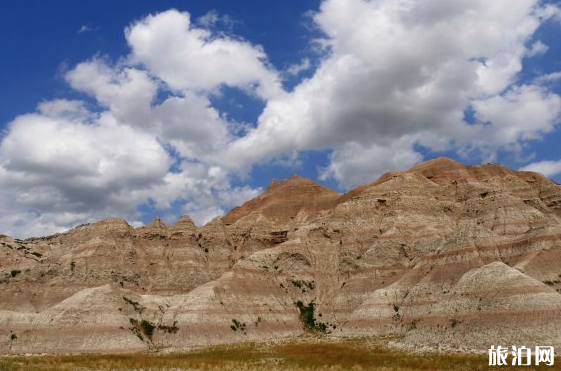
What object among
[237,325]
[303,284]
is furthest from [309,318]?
[237,325]

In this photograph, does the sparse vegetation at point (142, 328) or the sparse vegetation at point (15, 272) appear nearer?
the sparse vegetation at point (142, 328)

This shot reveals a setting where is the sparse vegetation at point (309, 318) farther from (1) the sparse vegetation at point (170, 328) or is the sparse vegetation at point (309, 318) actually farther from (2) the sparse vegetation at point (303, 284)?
(1) the sparse vegetation at point (170, 328)

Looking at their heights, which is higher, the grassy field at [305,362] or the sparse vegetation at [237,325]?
the sparse vegetation at [237,325]

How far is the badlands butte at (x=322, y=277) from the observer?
263 feet

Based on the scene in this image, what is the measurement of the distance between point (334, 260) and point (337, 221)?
46.8ft

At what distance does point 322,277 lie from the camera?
430 feet

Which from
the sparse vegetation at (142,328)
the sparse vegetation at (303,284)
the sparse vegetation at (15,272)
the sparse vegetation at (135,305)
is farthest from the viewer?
the sparse vegetation at (303,284)

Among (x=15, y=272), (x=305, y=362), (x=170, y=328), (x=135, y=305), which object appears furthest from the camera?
(x=15, y=272)

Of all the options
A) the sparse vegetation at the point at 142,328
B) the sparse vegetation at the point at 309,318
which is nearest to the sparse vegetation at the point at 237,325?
the sparse vegetation at the point at 142,328

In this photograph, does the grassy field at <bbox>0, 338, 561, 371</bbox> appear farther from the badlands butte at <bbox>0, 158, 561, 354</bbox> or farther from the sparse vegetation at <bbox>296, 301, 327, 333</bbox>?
the sparse vegetation at <bbox>296, 301, 327, 333</bbox>

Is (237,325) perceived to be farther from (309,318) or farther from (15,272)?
(15,272)

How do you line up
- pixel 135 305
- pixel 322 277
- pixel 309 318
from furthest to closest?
pixel 322 277
pixel 309 318
pixel 135 305

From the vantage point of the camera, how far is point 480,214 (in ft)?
438

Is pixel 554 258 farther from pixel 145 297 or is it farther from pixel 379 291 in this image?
pixel 145 297
